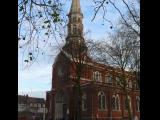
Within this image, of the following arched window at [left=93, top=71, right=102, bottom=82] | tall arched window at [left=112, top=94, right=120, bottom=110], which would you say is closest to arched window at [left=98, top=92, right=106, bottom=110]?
tall arched window at [left=112, top=94, right=120, bottom=110]

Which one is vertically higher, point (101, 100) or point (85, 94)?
point (85, 94)

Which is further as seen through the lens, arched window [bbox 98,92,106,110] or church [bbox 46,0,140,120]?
arched window [bbox 98,92,106,110]

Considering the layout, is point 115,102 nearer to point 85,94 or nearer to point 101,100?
point 101,100

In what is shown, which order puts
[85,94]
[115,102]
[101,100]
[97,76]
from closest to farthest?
[85,94] < [101,100] < [115,102] < [97,76]

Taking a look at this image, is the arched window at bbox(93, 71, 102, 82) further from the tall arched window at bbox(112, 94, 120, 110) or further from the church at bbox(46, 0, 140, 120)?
the tall arched window at bbox(112, 94, 120, 110)

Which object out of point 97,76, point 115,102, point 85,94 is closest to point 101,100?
point 85,94

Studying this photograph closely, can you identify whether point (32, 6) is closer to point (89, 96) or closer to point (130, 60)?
point (130, 60)

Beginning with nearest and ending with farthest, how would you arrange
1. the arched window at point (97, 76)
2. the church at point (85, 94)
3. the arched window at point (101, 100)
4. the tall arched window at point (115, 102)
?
the church at point (85, 94)
the arched window at point (101, 100)
the tall arched window at point (115, 102)
the arched window at point (97, 76)

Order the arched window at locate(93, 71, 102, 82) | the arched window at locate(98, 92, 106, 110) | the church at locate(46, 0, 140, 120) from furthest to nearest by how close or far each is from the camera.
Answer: the arched window at locate(93, 71, 102, 82)
the arched window at locate(98, 92, 106, 110)
the church at locate(46, 0, 140, 120)

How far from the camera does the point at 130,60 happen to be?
3512 cm

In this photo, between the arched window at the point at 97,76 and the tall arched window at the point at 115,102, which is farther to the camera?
the arched window at the point at 97,76

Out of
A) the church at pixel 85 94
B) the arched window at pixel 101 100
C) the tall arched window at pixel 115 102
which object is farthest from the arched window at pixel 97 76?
the arched window at pixel 101 100

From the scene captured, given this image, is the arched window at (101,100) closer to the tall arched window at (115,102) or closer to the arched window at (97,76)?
the tall arched window at (115,102)
